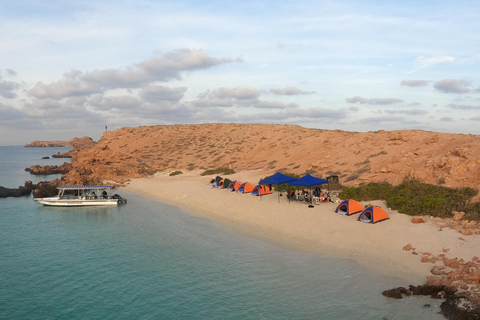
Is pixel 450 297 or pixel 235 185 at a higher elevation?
pixel 235 185

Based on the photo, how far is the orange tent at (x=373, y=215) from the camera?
1920cm

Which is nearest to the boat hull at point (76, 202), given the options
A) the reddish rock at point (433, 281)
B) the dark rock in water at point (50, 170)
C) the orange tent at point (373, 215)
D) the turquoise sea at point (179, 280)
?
the turquoise sea at point (179, 280)

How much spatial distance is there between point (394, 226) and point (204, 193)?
1905 centimetres

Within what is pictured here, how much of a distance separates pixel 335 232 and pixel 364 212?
2388 mm

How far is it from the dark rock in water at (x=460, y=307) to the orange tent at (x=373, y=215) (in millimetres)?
8060

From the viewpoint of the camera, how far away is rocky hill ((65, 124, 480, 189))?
84.6 feet

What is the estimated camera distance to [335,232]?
18.7m

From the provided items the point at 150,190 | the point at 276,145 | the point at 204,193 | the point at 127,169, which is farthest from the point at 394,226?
the point at 127,169

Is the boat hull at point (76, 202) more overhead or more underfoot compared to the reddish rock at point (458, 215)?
more overhead

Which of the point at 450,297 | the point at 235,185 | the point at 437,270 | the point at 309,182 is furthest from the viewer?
the point at 235,185

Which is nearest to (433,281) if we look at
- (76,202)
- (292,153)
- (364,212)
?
(364,212)

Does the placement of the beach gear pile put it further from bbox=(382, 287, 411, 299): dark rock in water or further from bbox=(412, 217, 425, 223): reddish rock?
bbox=(382, 287, 411, 299): dark rock in water

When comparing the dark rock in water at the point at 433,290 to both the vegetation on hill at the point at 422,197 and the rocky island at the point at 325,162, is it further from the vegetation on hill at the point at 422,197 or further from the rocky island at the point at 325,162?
the vegetation on hill at the point at 422,197

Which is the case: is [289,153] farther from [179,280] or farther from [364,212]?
[179,280]
